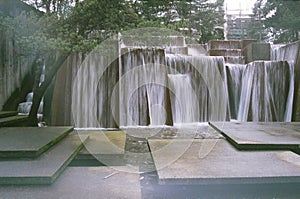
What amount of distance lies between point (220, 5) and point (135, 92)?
19.6m

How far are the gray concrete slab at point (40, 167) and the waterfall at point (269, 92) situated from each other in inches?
220

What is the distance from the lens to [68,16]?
429 centimetres

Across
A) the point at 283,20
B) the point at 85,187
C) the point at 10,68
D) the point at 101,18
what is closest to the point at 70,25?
the point at 101,18

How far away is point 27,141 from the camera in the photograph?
10.6ft

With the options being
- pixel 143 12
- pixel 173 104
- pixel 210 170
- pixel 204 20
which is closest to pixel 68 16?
pixel 143 12

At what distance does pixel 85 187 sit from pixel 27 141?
128 cm

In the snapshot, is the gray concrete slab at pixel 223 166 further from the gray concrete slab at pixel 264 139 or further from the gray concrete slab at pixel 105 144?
the gray concrete slab at pixel 105 144

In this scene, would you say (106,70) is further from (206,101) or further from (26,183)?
(26,183)

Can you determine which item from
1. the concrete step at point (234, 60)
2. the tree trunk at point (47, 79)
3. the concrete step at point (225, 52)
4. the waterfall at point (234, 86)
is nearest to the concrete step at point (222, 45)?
the concrete step at point (225, 52)

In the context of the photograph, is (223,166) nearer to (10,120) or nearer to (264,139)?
(264,139)

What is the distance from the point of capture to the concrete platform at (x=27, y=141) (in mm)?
2803

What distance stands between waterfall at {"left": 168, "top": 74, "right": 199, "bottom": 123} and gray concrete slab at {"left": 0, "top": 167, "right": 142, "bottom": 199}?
4737 millimetres

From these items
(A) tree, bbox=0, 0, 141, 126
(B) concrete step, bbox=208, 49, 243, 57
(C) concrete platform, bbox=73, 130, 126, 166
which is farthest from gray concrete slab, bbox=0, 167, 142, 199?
(B) concrete step, bbox=208, 49, 243, 57

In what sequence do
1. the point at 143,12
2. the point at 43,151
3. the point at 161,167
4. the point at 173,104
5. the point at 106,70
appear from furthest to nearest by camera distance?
the point at 173,104, the point at 106,70, the point at 143,12, the point at 43,151, the point at 161,167
